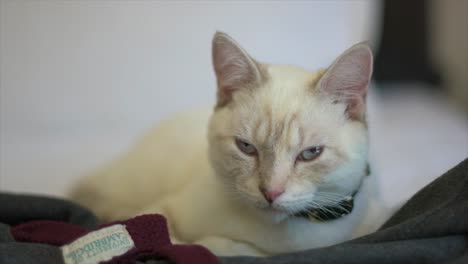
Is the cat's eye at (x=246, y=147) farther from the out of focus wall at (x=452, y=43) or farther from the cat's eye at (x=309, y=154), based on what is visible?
the out of focus wall at (x=452, y=43)

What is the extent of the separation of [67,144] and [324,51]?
0.99 m

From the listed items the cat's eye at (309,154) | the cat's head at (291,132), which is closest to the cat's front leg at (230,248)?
Answer: the cat's head at (291,132)

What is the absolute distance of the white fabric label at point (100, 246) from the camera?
0.87m

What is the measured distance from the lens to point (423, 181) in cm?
145

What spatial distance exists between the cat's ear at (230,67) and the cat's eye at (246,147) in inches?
5.2

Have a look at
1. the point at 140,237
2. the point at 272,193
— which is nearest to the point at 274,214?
the point at 272,193

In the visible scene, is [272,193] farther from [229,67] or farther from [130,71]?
[130,71]

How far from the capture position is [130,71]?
1.99 m

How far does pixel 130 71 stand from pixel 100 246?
120 cm

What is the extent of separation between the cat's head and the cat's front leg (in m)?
0.11

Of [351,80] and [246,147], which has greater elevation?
[351,80]

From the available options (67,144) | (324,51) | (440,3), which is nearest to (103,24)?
(67,144)

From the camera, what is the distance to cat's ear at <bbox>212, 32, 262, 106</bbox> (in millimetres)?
1006

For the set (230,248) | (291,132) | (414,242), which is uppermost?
(291,132)
